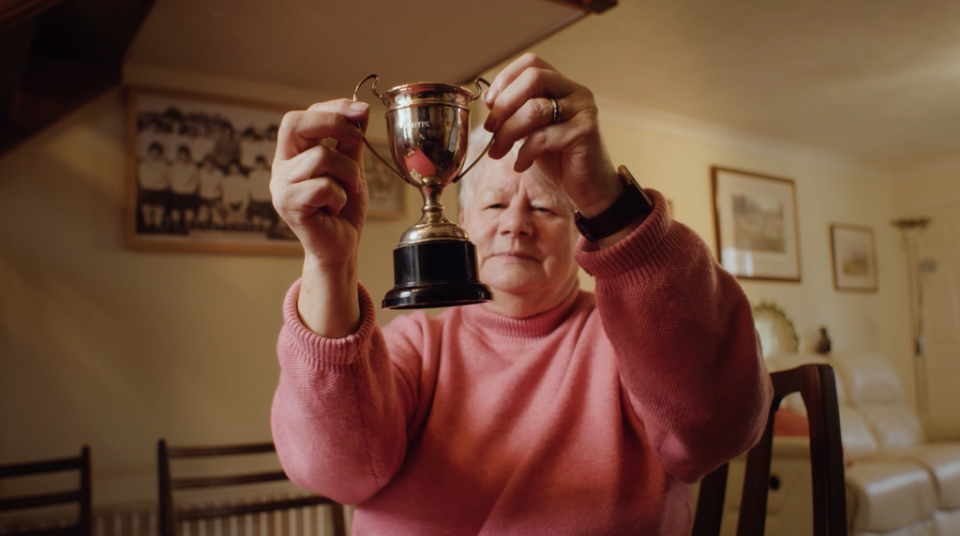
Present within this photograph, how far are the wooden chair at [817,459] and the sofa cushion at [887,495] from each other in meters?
2.20

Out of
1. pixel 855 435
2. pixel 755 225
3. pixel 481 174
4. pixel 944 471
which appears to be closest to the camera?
pixel 481 174

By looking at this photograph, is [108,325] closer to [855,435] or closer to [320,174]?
[320,174]

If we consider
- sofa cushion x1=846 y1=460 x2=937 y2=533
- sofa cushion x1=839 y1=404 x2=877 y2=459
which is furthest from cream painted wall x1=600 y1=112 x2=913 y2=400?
sofa cushion x1=846 y1=460 x2=937 y2=533

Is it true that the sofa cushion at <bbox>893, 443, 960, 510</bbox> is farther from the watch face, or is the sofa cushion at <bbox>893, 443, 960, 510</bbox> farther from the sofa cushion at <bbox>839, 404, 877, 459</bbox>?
the watch face

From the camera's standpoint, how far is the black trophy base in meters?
0.81

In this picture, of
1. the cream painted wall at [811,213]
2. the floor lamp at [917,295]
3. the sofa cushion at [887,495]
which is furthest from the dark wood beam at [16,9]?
the floor lamp at [917,295]

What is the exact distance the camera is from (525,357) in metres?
1.14

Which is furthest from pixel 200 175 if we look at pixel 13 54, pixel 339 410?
pixel 339 410

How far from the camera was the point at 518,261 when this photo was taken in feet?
3.67

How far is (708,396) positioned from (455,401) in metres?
0.44

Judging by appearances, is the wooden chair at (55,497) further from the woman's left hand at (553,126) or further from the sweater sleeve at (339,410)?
the woman's left hand at (553,126)

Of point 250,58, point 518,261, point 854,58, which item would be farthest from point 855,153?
point 518,261

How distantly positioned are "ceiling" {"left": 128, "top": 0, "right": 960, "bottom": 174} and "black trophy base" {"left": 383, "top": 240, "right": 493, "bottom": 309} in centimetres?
137

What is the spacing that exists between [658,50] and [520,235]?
236 centimetres
